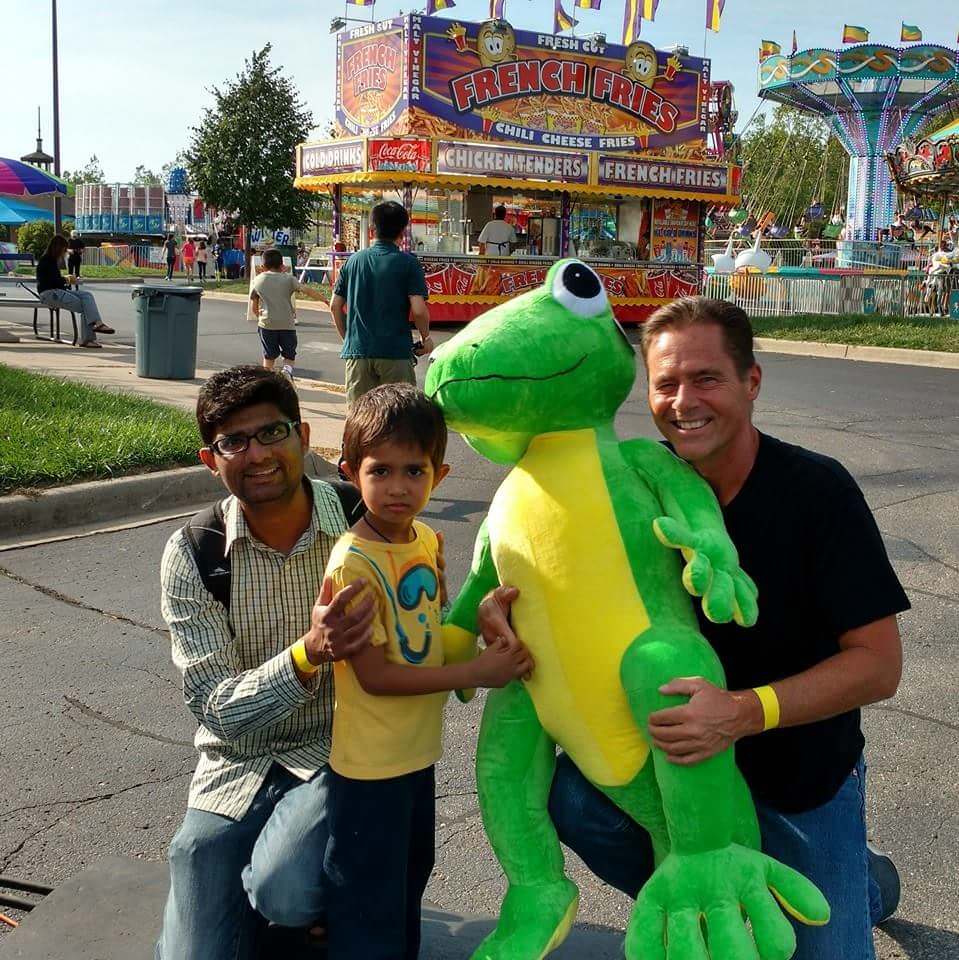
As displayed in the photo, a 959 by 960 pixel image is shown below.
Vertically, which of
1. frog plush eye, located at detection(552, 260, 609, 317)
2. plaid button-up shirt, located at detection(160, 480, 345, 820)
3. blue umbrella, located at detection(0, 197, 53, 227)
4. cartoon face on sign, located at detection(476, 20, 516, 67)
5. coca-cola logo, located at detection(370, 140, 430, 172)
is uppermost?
cartoon face on sign, located at detection(476, 20, 516, 67)

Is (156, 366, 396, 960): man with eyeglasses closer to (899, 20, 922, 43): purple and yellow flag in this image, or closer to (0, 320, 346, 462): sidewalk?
(0, 320, 346, 462): sidewalk

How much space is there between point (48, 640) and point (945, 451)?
699 cm

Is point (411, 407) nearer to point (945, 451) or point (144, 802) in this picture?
point (144, 802)

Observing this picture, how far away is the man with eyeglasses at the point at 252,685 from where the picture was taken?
2.31m

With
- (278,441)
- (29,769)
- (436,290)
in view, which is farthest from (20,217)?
(278,441)

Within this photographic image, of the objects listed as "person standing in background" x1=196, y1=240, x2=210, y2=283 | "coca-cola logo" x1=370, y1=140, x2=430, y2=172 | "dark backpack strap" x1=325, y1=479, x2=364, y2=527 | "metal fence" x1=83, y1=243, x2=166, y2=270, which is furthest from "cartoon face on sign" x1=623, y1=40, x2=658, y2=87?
"metal fence" x1=83, y1=243, x2=166, y2=270

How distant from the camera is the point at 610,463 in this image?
229cm

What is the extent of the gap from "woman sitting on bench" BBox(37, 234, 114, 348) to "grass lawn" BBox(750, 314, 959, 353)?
10.3 meters

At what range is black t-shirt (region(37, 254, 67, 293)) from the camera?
49.7 ft

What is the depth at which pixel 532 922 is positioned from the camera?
2.22m

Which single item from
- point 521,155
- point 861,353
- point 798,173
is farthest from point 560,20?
point 798,173

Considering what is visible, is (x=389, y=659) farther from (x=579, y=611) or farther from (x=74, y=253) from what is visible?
(x=74, y=253)

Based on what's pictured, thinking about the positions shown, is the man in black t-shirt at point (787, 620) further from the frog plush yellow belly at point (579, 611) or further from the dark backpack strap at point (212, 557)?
the dark backpack strap at point (212, 557)

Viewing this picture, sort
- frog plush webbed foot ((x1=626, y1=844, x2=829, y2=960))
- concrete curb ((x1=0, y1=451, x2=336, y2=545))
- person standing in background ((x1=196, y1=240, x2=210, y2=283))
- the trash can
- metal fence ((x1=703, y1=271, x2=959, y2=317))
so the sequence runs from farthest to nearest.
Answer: person standing in background ((x1=196, y1=240, x2=210, y2=283)) < metal fence ((x1=703, y1=271, x2=959, y2=317)) < the trash can < concrete curb ((x1=0, y1=451, x2=336, y2=545)) < frog plush webbed foot ((x1=626, y1=844, x2=829, y2=960))
